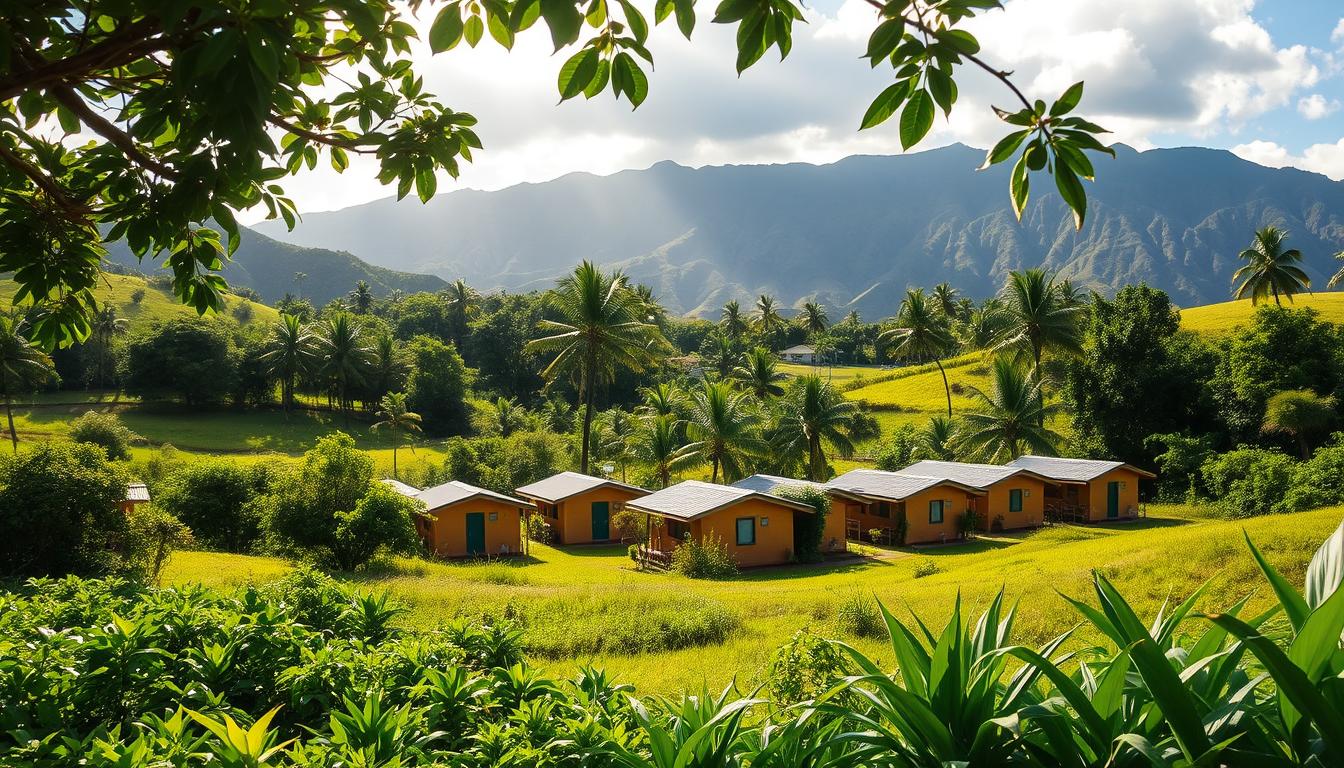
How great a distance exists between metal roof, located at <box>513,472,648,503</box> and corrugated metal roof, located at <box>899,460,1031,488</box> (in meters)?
11.6

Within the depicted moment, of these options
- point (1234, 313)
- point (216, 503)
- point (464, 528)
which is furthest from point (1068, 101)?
point (1234, 313)

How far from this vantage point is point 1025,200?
1.92 meters

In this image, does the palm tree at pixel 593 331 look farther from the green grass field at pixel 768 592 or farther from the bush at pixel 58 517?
the bush at pixel 58 517

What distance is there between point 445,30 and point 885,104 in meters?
1.02

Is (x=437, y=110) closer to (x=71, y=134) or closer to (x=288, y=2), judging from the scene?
(x=71, y=134)

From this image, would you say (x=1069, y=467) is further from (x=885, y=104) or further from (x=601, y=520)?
(x=885, y=104)

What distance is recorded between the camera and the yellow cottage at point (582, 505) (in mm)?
32625

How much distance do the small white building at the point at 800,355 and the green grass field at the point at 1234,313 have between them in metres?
39.2

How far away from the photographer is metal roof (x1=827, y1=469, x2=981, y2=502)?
30.3 metres

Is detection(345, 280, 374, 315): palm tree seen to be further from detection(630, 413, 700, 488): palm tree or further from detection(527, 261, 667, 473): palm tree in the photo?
detection(630, 413, 700, 488): palm tree

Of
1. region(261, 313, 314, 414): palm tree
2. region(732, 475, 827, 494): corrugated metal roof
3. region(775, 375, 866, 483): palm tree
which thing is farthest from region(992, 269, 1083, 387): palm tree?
region(261, 313, 314, 414): palm tree

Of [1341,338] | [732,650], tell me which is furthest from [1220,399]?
[732,650]

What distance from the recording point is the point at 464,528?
2861 cm

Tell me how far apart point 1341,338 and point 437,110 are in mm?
42904
